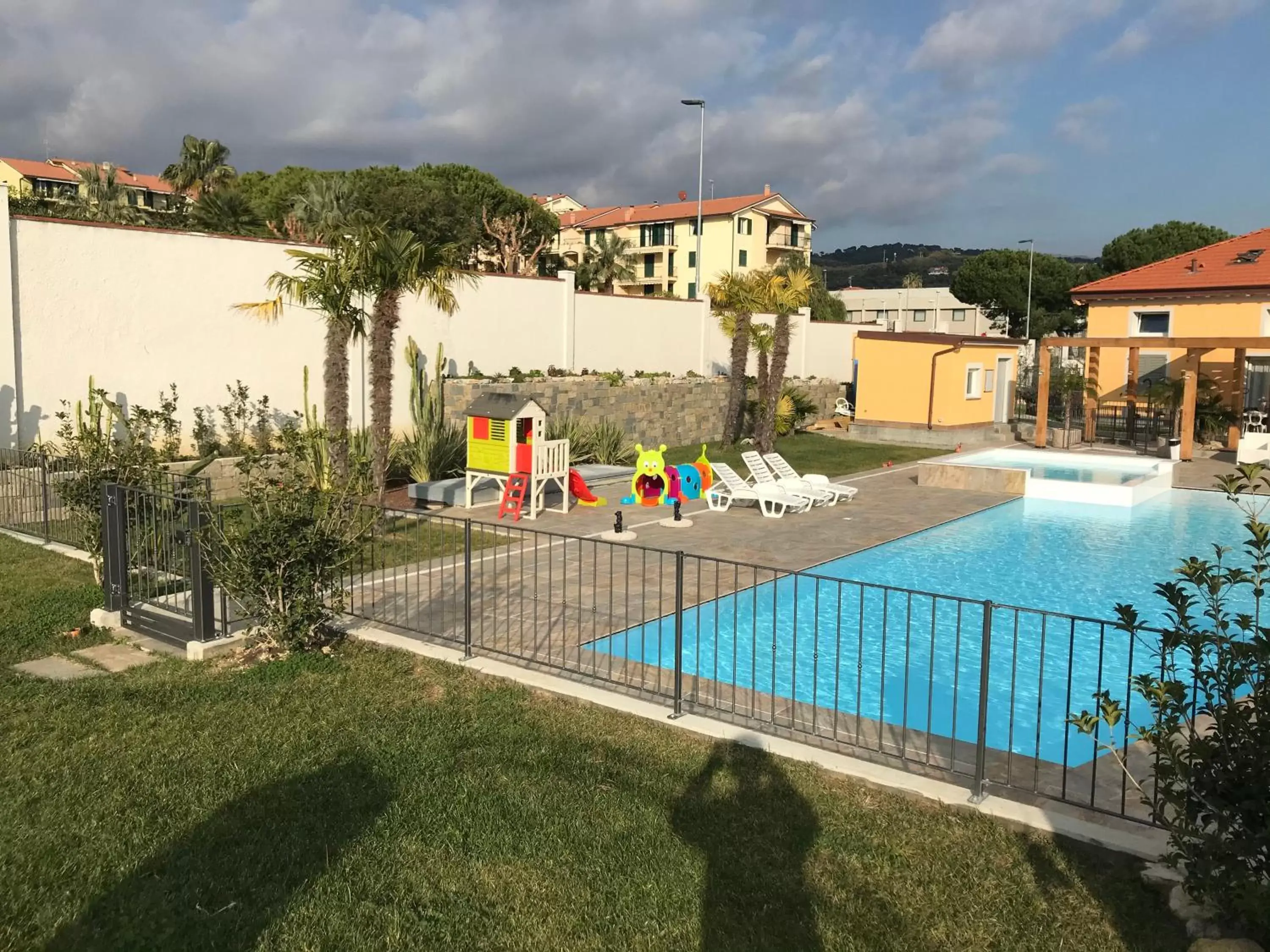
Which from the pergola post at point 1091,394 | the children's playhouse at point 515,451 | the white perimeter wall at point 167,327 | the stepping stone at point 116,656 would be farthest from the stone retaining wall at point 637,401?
the stepping stone at point 116,656

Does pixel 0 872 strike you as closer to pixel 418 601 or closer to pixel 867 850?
pixel 867 850

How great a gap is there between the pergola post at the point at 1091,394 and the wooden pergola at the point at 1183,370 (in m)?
0.02

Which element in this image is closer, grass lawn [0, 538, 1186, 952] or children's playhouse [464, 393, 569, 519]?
grass lawn [0, 538, 1186, 952]

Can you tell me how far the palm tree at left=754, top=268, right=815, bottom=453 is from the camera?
2222 centimetres

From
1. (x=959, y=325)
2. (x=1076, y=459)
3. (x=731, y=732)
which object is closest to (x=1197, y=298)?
(x=1076, y=459)

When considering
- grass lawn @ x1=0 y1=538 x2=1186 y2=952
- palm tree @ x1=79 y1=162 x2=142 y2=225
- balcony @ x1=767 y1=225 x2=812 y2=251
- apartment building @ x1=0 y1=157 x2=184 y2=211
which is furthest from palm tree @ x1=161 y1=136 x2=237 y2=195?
grass lawn @ x1=0 y1=538 x2=1186 y2=952

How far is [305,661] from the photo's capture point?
7.30 metres

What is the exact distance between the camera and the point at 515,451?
47.0ft

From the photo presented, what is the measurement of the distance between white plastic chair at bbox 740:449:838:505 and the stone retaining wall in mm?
5061

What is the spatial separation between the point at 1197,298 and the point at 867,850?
29309 mm

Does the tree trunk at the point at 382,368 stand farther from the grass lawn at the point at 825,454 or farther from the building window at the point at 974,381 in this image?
the building window at the point at 974,381

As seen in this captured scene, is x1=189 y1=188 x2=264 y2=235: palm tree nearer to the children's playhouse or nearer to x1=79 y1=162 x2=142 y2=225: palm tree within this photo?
x1=79 y1=162 x2=142 y2=225: palm tree

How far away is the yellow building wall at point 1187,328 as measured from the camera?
2773cm

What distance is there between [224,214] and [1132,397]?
33559 mm
